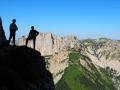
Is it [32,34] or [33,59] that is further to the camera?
[32,34]

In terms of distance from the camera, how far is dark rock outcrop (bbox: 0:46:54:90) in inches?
1374

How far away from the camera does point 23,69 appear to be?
42.3m

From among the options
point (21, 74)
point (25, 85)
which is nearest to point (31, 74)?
point (21, 74)

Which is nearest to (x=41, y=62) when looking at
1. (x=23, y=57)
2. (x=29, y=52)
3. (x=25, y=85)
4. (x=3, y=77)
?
(x=29, y=52)

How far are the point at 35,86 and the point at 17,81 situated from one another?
6136 mm

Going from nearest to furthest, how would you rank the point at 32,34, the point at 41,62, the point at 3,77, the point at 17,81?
the point at 3,77, the point at 17,81, the point at 41,62, the point at 32,34

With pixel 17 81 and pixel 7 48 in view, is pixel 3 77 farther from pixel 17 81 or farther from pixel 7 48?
pixel 7 48

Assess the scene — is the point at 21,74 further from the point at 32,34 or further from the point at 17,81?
the point at 32,34

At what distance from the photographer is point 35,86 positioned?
40938mm

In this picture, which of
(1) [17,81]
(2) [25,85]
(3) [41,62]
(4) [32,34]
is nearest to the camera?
(1) [17,81]

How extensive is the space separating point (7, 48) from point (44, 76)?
6500mm

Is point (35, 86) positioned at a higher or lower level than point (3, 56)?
lower

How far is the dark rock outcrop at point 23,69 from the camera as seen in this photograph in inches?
1374

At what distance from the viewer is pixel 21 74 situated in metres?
40.8
